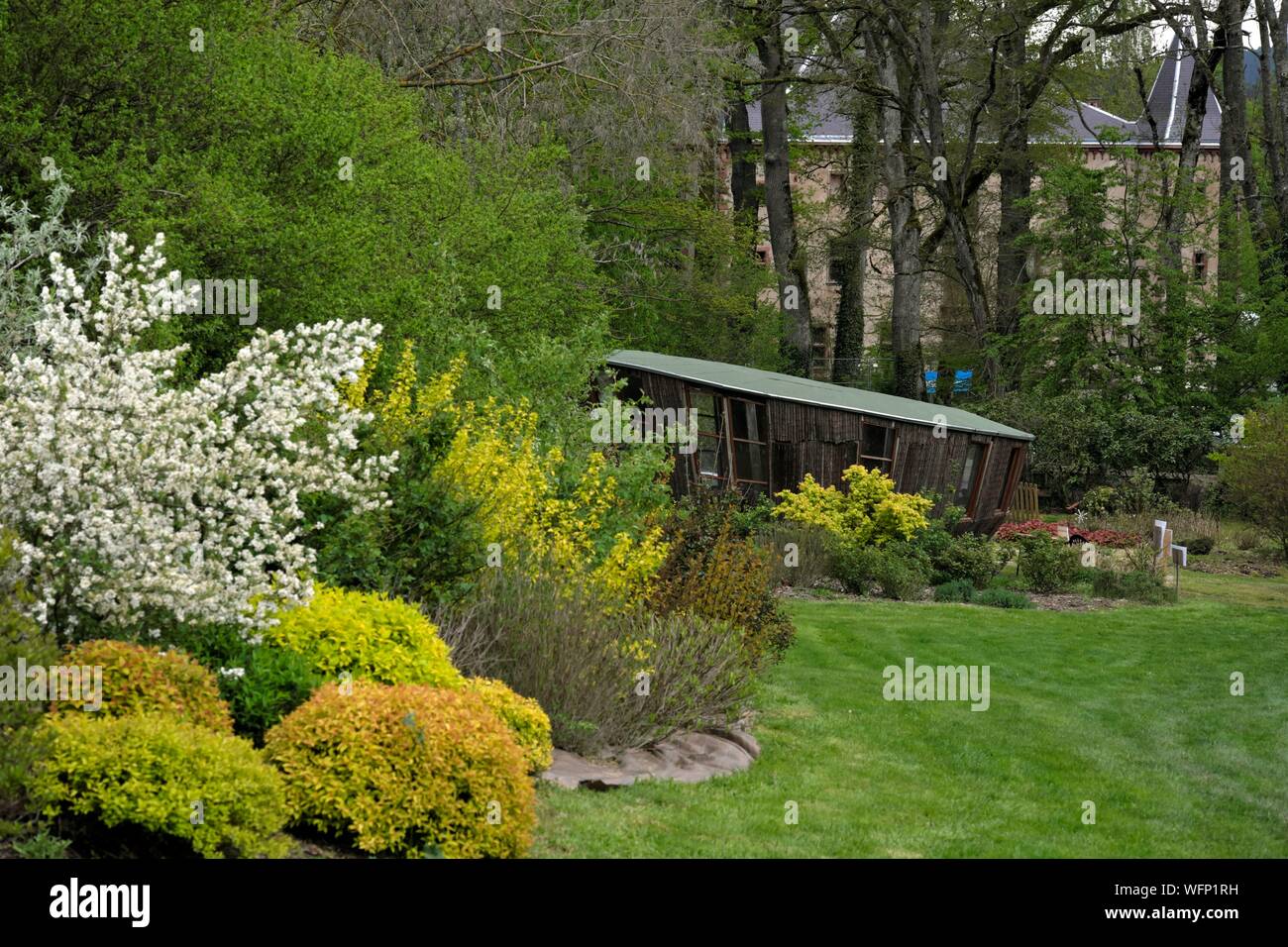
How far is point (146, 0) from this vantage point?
13.6 metres

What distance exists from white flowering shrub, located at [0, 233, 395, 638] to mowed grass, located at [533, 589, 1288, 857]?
1.99m

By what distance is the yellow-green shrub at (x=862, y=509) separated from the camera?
20969 millimetres

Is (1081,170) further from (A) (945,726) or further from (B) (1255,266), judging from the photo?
(A) (945,726)

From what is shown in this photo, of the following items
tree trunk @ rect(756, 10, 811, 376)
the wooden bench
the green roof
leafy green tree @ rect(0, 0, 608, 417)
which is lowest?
the wooden bench

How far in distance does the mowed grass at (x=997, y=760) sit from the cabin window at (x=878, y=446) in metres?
6.86

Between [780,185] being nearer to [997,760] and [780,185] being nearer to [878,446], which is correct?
[878,446]

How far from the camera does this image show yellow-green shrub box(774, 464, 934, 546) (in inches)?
826

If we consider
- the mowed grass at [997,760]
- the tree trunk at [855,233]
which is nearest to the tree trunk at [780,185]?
the tree trunk at [855,233]

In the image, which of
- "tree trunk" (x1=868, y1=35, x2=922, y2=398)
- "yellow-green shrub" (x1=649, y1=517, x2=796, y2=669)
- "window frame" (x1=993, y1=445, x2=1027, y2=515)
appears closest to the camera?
"yellow-green shrub" (x1=649, y1=517, x2=796, y2=669)

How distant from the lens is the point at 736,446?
24391 millimetres

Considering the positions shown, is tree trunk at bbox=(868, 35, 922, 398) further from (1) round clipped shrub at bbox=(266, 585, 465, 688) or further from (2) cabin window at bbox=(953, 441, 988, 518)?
(1) round clipped shrub at bbox=(266, 585, 465, 688)

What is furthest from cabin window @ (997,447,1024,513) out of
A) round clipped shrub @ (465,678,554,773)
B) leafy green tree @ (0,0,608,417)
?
round clipped shrub @ (465,678,554,773)

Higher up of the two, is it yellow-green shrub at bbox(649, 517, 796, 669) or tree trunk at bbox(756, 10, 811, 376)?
tree trunk at bbox(756, 10, 811, 376)

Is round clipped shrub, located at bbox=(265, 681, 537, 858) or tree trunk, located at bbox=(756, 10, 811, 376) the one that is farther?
tree trunk, located at bbox=(756, 10, 811, 376)
